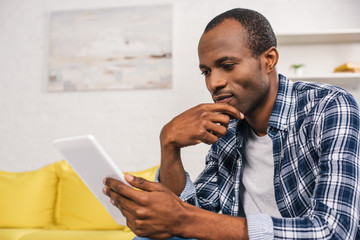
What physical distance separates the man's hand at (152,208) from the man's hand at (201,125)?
0.25 m

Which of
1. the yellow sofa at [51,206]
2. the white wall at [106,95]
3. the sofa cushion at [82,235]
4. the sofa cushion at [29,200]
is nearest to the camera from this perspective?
the sofa cushion at [82,235]

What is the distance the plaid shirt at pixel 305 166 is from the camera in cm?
74

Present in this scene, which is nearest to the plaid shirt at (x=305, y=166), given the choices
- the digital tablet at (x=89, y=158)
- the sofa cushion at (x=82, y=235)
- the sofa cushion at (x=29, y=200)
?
the digital tablet at (x=89, y=158)

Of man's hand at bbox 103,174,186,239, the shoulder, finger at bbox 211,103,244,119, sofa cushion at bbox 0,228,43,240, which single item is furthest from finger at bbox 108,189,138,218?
sofa cushion at bbox 0,228,43,240

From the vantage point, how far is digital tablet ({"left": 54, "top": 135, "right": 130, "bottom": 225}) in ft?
2.34

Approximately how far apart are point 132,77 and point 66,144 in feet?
5.69

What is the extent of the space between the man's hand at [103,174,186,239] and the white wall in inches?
60.9

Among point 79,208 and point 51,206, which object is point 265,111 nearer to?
point 79,208

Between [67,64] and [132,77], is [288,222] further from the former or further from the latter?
[67,64]

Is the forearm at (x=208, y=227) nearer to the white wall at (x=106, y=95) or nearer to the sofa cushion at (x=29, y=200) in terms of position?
the white wall at (x=106, y=95)

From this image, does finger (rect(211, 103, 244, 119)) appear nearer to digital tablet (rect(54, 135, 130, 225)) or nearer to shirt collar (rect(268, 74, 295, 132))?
shirt collar (rect(268, 74, 295, 132))

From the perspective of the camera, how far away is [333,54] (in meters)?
2.25

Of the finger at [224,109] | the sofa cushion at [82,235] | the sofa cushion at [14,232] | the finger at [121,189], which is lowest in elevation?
the sofa cushion at [14,232]

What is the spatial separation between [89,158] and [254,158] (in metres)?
0.67
